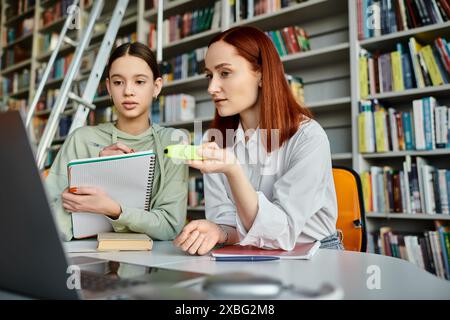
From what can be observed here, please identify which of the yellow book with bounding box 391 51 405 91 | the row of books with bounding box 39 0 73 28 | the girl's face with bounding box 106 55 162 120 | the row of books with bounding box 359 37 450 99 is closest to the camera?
the girl's face with bounding box 106 55 162 120

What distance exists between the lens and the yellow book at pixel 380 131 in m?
2.11

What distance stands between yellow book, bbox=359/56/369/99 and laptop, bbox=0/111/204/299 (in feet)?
6.45

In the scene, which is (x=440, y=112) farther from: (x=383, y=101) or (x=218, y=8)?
(x=218, y=8)

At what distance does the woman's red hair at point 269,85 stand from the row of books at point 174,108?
195 cm

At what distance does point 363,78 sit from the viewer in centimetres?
221

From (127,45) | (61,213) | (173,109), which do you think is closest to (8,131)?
(61,213)

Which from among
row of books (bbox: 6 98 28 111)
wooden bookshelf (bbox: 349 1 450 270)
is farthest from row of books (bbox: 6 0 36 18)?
wooden bookshelf (bbox: 349 1 450 270)

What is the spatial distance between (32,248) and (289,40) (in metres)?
2.37

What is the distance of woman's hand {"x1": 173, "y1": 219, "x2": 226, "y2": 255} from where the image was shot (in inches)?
29.6

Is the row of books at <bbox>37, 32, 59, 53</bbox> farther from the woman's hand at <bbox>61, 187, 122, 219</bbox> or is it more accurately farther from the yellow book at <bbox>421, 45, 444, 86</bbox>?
the woman's hand at <bbox>61, 187, 122, 219</bbox>

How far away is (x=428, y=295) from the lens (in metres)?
0.47

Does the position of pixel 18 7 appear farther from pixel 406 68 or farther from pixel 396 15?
pixel 406 68

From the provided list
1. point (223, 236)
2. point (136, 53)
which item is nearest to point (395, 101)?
point (136, 53)
